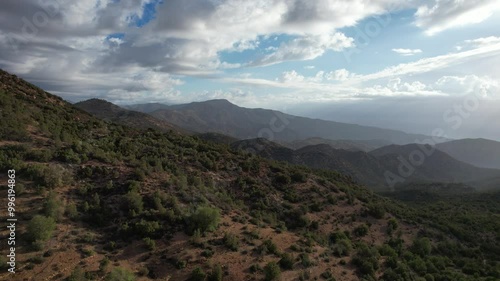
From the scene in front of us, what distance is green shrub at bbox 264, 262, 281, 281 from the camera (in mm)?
17544

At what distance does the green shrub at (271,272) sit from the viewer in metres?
17.5

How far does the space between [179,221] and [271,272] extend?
701 centimetres

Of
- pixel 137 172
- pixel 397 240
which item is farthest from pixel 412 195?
pixel 137 172

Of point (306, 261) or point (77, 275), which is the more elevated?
point (77, 275)

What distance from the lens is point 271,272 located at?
17688 mm

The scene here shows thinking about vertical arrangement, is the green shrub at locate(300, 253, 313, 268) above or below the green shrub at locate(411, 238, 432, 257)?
above

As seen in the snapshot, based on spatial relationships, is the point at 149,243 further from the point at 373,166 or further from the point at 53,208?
the point at 373,166

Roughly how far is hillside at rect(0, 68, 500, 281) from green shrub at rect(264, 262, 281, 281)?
54 mm

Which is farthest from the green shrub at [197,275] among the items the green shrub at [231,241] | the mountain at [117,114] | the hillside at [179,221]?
the mountain at [117,114]

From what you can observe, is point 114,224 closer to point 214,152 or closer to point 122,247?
point 122,247

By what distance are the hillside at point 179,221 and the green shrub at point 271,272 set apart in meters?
0.05

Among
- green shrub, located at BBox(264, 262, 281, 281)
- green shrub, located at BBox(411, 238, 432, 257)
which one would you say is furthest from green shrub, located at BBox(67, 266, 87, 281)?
green shrub, located at BBox(411, 238, 432, 257)

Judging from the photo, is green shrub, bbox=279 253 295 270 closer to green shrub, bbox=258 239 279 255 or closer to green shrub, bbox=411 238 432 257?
green shrub, bbox=258 239 279 255

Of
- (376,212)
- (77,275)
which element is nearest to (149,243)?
(77,275)
